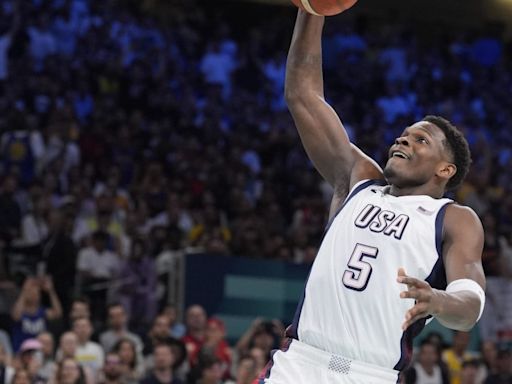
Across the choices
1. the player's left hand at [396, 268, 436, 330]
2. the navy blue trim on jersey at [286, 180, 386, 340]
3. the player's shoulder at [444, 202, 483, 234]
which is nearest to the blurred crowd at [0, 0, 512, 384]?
the navy blue trim on jersey at [286, 180, 386, 340]

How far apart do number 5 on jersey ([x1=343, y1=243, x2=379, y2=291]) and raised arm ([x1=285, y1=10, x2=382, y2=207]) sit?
56 cm

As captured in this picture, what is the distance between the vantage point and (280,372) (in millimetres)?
5883

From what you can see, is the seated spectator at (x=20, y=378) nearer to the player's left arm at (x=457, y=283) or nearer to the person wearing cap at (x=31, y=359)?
the person wearing cap at (x=31, y=359)

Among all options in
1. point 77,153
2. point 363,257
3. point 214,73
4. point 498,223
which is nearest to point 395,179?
point 363,257

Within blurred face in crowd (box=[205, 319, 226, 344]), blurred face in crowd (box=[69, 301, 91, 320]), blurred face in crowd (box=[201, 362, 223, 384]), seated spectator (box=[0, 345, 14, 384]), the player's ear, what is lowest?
blurred face in crowd (box=[201, 362, 223, 384])

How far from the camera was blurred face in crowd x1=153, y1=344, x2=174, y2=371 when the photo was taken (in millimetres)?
12188

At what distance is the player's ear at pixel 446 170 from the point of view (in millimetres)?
6180

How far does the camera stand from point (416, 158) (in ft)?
20.1

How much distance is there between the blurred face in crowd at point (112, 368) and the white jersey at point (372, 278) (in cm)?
622

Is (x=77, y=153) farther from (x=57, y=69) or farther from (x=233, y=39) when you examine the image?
(x=233, y=39)

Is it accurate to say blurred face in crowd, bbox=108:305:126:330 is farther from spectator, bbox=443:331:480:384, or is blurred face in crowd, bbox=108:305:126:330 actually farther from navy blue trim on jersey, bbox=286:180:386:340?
navy blue trim on jersey, bbox=286:180:386:340

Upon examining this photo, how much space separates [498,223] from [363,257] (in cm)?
1253

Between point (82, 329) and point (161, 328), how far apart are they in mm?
929

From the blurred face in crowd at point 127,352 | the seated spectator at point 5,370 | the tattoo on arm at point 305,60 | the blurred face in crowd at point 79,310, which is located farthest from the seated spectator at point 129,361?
the tattoo on arm at point 305,60
